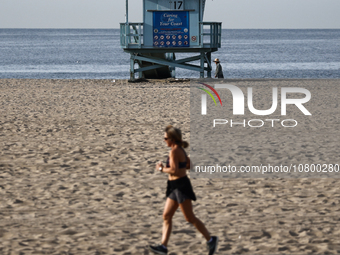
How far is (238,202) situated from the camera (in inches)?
301

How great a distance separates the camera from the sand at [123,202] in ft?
20.1

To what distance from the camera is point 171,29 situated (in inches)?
996

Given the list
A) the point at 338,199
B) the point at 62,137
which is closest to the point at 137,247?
the point at 338,199

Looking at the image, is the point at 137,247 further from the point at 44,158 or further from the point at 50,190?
the point at 44,158

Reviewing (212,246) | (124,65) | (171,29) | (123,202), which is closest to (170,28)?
(171,29)

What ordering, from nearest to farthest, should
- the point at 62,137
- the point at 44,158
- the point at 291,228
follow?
the point at 291,228 < the point at 44,158 < the point at 62,137

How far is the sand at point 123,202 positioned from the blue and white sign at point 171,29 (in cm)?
1202

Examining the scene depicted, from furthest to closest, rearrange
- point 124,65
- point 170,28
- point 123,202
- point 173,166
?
point 124,65 < point 170,28 < point 123,202 < point 173,166

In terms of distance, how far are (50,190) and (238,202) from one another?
2.77 meters

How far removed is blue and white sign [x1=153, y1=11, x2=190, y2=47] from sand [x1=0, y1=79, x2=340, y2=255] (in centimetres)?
1202

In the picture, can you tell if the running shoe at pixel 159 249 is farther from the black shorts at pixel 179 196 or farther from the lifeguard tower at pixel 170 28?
the lifeguard tower at pixel 170 28

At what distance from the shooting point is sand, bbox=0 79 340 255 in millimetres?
6125

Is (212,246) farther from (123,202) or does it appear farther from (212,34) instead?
(212,34)

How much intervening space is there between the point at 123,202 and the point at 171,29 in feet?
60.7
